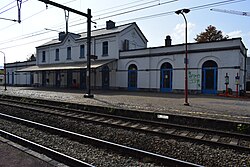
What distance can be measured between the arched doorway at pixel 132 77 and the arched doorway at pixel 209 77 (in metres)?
8.60

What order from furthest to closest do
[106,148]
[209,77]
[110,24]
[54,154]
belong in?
[110,24]
[209,77]
[106,148]
[54,154]

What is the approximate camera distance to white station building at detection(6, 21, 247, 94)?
1984 cm

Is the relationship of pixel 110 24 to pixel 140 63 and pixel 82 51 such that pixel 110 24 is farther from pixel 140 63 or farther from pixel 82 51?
pixel 140 63

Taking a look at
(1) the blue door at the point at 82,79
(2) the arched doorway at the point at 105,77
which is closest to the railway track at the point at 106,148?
(2) the arched doorway at the point at 105,77

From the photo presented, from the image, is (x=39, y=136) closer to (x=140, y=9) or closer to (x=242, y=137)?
(x=242, y=137)

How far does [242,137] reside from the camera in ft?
22.7

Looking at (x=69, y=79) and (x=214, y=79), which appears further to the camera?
(x=69, y=79)

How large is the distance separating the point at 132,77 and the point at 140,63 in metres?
2.20

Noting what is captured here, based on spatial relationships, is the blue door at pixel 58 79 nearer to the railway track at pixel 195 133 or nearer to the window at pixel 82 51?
the window at pixel 82 51

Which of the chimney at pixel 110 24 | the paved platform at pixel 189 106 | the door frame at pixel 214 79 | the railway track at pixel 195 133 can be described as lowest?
the railway track at pixel 195 133

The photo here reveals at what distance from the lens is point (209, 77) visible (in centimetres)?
2059

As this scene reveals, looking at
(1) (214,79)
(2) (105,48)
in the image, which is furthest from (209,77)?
(2) (105,48)

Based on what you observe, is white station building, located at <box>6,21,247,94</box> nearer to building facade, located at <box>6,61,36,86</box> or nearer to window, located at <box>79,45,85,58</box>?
window, located at <box>79,45,85,58</box>

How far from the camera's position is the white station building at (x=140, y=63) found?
19.8m
